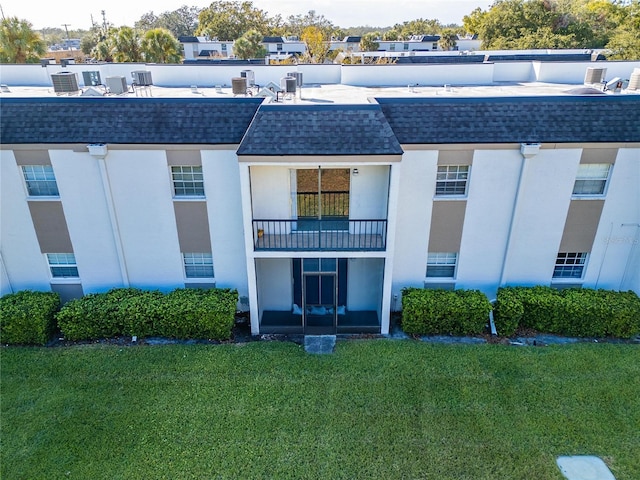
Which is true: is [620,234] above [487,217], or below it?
below

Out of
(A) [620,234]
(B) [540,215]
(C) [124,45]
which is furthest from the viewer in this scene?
(C) [124,45]

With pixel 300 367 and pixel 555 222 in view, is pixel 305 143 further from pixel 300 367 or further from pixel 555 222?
pixel 555 222

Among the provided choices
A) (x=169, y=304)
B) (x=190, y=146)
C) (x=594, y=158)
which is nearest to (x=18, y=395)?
(x=169, y=304)

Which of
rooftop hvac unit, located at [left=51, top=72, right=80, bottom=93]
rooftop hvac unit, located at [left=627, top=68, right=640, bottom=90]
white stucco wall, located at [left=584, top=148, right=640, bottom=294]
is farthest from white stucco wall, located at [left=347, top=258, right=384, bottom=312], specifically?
Result: rooftop hvac unit, located at [left=51, top=72, right=80, bottom=93]

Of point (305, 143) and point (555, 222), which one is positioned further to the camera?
point (555, 222)

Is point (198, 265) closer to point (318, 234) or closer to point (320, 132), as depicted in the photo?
point (318, 234)

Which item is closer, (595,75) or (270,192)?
(270,192)

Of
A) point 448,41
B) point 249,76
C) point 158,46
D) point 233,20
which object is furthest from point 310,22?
point 249,76

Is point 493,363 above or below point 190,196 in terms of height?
below
